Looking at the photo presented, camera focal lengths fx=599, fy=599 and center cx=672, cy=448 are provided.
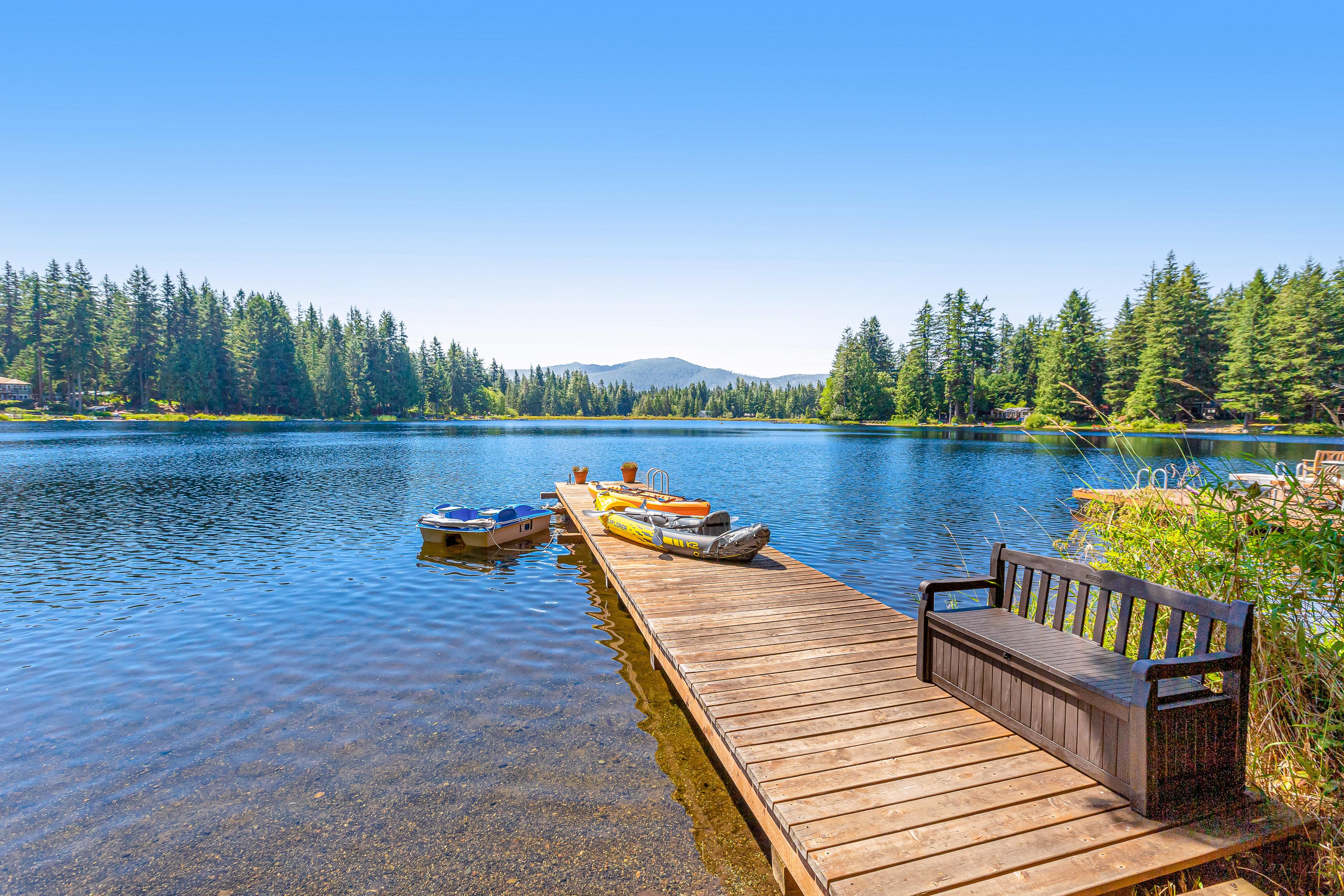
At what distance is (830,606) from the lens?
8133 mm

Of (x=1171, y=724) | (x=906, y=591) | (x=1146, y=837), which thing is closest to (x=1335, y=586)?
(x=1171, y=724)

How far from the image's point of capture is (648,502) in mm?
14859

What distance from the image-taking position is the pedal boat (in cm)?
1527

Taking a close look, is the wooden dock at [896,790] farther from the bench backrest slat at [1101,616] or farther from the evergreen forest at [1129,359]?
the evergreen forest at [1129,359]

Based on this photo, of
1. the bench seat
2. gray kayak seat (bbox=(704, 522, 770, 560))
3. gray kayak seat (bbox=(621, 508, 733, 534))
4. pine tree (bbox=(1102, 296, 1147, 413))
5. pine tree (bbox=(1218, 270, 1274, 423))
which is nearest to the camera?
the bench seat

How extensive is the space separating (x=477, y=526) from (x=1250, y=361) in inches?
2898

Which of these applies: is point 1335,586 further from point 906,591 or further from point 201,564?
point 201,564

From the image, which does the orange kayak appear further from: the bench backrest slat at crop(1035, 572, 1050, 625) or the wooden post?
the wooden post

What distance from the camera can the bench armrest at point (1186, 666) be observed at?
332 cm

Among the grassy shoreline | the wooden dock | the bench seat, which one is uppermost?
the grassy shoreline

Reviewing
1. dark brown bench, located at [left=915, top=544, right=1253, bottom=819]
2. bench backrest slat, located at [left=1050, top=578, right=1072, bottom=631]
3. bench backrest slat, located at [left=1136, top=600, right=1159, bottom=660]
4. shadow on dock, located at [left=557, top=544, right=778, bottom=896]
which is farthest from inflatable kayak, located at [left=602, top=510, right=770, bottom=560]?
bench backrest slat, located at [left=1136, top=600, right=1159, bottom=660]

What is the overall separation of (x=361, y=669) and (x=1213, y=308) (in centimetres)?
8744

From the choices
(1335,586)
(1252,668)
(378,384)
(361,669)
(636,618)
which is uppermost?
(378,384)

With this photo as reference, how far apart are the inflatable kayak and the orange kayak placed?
1446mm
